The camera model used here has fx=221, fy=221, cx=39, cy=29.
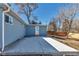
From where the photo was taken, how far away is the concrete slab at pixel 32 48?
29.2 feet

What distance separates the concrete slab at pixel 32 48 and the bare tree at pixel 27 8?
1.18 m

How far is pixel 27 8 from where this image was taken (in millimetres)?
9992

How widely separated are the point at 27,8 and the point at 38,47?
1852 millimetres

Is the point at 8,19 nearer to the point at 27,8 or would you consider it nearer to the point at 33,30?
the point at 27,8

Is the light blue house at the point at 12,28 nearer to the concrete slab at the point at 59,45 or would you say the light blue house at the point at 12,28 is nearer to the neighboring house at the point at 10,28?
the neighboring house at the point at 10,28

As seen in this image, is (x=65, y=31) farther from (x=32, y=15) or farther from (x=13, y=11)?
(x=13, y=11)

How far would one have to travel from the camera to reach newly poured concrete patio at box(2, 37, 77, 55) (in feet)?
29.0

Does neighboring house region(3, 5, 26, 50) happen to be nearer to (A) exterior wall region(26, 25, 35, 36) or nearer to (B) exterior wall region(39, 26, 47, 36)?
(A) exterior wall region(26, 25, 35, 36)

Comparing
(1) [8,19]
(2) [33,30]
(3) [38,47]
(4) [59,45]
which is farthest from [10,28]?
(4) [59,45]

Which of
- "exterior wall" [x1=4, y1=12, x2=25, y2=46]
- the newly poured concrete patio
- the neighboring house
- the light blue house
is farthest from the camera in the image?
"exterior wall" [x1=4, y1=12, x2=25, y2=46]

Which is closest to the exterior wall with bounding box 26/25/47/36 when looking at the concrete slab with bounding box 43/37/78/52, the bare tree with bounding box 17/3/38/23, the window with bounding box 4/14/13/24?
the concrete slab with bounding box 43/37/78/52

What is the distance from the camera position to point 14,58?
752 cm

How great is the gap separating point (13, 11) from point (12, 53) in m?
2.11

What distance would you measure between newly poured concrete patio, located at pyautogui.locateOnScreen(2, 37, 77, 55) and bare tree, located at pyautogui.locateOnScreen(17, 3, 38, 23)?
1.23 metres
